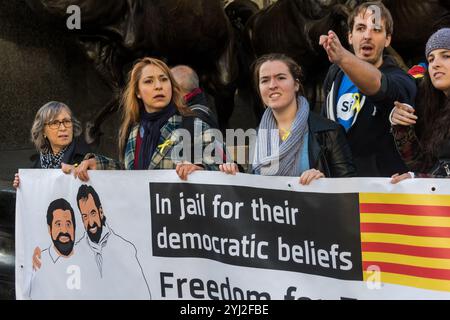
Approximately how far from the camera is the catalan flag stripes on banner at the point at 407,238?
3.21 meters

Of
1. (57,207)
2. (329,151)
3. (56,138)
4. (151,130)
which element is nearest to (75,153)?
(56,138)

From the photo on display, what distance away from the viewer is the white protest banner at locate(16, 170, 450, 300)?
3287 millimetres

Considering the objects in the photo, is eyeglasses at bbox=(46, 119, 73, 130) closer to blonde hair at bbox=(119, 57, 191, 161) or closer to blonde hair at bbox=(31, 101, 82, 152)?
blonde hair at bbox=(31, 101, 82, 152)

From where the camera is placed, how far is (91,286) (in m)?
4.16

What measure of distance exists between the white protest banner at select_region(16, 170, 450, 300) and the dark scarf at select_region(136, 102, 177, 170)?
15cm

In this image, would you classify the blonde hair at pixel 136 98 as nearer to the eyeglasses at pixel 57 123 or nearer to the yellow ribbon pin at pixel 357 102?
the eyeglasses at pixel 57 123

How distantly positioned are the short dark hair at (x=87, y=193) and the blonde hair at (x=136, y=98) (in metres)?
0.27

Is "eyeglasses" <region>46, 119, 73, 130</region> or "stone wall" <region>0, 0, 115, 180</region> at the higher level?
"stone wall" <region>0, 0, 115, 180</region>

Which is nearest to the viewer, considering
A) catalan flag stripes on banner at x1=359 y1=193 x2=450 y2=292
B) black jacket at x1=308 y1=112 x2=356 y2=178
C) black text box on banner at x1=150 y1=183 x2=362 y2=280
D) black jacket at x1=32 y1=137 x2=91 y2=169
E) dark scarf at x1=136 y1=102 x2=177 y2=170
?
catalan flag stripes on banner at x1=359 y1=193 x2=450 y2=292

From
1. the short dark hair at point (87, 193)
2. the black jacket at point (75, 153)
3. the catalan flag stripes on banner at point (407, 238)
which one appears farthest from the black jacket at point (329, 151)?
the black jacket at point (75, 153)

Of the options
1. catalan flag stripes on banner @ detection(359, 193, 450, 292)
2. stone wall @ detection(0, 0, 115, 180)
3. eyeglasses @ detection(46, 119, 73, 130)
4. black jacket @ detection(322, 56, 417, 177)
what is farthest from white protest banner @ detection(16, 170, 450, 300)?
stone wall @ detection(0, 0, 115, 180)

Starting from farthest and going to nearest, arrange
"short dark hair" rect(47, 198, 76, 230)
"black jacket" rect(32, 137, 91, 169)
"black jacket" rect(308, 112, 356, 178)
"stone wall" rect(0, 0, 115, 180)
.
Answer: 1. "stone wall" rect(0, 0, 115, 180)
2. "black jacket" rect(32, 137, 91, 169)
3. "short dark hair" rect(47, 198, 76, 230)
4. "black jacket" rect(308, 112, 356, 178)

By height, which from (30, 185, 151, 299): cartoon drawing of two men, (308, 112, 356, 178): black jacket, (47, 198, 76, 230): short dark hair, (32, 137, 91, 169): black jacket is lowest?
(30, 185, 151, 299): cartoon drawing of two men
